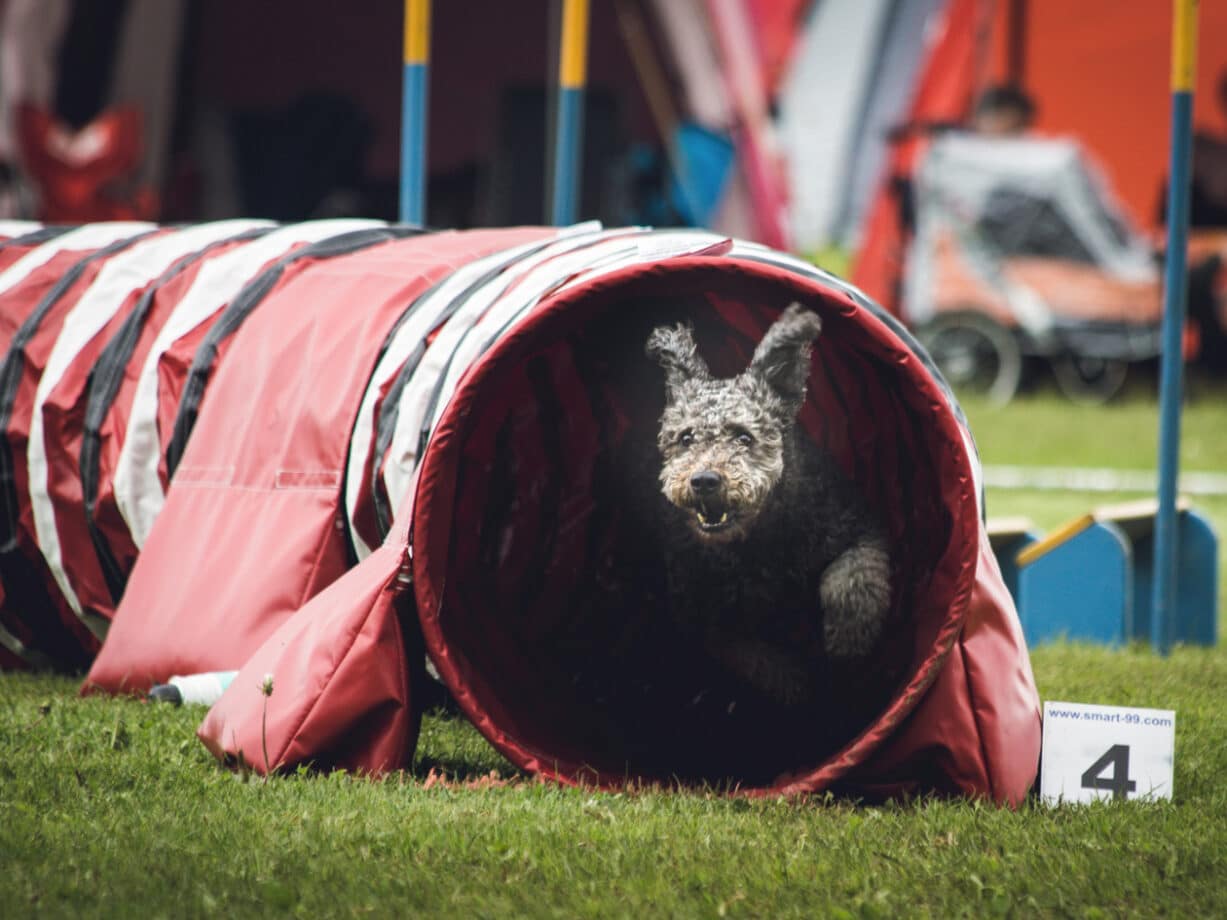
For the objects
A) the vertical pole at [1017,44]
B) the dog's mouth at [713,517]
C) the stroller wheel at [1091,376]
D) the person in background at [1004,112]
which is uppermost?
the vertical pole at [1017,44]

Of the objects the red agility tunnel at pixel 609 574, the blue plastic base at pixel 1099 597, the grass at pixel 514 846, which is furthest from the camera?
the blue plastic base at pixel 1099 597

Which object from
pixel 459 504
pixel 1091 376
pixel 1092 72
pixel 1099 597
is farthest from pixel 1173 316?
pixel 1092 72

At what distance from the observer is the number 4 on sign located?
3281 millimetres

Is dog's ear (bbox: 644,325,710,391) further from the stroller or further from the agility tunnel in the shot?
the stroller

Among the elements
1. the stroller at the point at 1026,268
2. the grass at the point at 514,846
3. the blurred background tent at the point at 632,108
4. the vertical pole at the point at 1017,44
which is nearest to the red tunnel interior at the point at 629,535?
the grass at the point at 514,846

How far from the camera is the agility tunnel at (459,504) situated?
3279mm

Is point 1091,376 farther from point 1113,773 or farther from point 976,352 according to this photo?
point 1113,773

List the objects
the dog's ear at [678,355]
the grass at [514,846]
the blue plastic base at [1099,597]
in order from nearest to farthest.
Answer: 1. the grass at [514,846]
2. the dog's ear at [678,355]
3. the blue plastic base at [1099,597]

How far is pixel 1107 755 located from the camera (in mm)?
3289

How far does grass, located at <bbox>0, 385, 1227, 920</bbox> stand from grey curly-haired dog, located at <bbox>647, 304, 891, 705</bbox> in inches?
19.2

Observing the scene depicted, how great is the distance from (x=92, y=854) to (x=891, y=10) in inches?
474

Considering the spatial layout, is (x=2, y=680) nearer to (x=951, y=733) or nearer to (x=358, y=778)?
(x=358, y=778)

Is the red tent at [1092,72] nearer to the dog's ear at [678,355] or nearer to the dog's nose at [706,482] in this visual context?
the dog's ear at [678,355]

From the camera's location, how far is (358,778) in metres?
3.24
